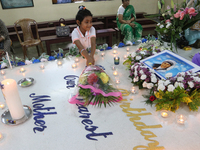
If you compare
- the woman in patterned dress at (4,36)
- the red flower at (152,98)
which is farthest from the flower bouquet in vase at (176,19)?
the woman in patterned dress at (4,36)

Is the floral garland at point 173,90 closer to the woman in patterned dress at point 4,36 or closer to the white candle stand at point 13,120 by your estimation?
the white candle stand at point 13,120

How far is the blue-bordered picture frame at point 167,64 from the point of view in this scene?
1.31 meters

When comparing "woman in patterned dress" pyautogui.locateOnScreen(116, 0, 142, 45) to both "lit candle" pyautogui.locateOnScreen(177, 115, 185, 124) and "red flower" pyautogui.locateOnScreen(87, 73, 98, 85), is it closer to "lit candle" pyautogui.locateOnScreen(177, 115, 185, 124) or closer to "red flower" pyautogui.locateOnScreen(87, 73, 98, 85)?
"red flower" pyautogui.locateOnScreen(87, 73, 98, 85)

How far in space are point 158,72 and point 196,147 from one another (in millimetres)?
625

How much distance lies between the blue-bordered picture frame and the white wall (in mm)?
4504

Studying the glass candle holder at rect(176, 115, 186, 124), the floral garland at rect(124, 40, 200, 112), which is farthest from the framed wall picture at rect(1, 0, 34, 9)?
the glass candle holder at rect(176, 115, 186, 124)

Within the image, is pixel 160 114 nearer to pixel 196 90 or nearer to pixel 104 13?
pixel 196 90

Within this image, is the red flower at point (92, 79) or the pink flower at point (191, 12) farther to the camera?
the pink flower at point (191, 12)

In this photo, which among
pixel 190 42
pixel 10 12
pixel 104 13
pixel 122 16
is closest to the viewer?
pixel 190 42

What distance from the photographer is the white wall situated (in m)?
4.86

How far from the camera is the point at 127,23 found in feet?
10.9

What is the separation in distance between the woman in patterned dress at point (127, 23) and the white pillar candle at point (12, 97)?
100 inches

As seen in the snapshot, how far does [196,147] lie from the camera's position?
0.88 meters

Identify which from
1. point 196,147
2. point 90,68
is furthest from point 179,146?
point 90,68
